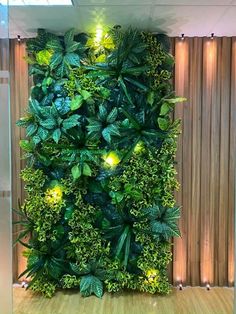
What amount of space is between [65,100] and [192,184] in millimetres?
1824

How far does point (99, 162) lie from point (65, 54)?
129cm

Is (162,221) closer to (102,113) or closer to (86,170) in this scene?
(86,170)

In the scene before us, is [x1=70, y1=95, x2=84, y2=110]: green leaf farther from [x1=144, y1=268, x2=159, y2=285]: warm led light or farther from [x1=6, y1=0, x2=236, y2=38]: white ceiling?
[x1=144, y1=268, x2=159, y2=285]: warm led light

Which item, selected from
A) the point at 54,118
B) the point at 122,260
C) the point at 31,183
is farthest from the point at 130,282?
the point at 54,118

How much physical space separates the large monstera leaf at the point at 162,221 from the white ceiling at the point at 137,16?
2047mm

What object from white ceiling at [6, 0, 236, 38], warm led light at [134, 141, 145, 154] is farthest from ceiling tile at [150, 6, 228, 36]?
warm led light at [134, 141, 145, 154]

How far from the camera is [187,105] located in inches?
187

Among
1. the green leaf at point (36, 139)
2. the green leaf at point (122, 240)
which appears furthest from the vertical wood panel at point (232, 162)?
the green leaf at point (36, 139)

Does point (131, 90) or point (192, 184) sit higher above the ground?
point (131, 90)

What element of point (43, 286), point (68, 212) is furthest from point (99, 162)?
point (43, 286)

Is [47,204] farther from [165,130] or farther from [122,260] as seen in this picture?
[165,130]

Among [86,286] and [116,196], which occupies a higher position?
[116,196]

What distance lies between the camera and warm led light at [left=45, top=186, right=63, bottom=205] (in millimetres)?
4461

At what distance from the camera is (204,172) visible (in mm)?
4797
